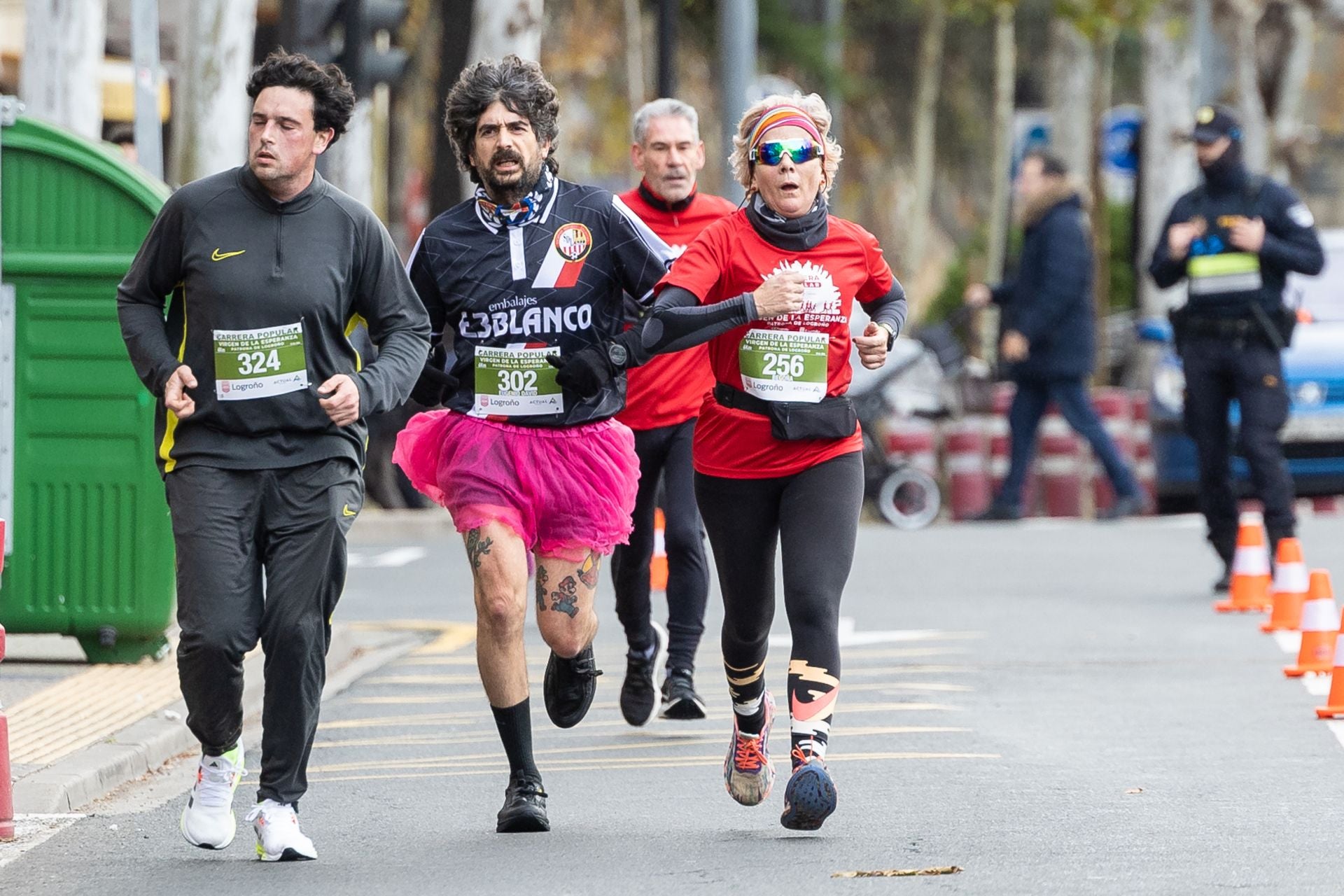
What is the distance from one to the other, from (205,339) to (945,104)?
35.9 meters

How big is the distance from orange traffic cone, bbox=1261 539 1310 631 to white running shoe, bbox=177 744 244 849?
5635 mm

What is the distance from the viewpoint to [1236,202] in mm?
11969

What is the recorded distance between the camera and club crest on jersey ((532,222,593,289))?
273 inches

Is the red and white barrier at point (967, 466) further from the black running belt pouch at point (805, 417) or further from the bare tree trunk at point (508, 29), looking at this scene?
the black running belt pouch at point (805, 417)

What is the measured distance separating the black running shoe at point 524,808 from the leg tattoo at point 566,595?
46 centimetres

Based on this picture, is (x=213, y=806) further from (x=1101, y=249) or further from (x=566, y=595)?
(x=1101, y=249)

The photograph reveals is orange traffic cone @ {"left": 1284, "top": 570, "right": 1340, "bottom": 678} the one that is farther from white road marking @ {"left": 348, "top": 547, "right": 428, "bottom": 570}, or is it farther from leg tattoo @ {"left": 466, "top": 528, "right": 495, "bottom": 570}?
white road marking @ {"left": 348, "top": 547, "right": 428, "bottom": 570}

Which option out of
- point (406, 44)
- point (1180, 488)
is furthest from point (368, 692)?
point (406, 44)

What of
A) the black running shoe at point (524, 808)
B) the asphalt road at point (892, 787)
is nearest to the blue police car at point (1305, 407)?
the asphalt road at point (892, 787)

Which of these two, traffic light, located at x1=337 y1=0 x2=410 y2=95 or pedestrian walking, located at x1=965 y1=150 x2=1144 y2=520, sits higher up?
traffic light, located at x1=337 y1=0 x2=410 y2=95

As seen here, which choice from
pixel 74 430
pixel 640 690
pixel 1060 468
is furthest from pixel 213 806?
pixel 1060 468

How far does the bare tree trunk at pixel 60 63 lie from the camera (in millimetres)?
12523

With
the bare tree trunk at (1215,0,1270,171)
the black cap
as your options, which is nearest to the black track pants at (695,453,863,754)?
the black cap

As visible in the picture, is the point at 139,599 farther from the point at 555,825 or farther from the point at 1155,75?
the point at 1155,75
